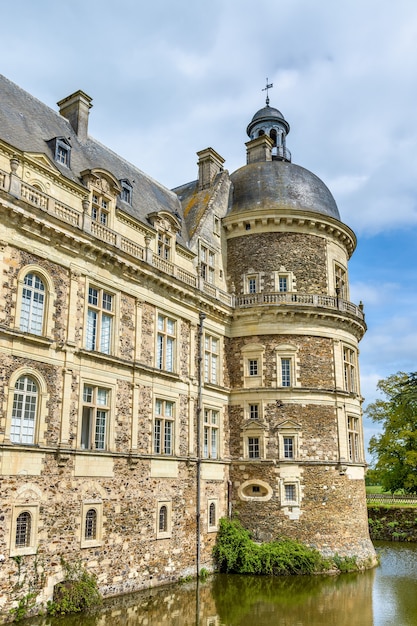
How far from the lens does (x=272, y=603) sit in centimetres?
1870

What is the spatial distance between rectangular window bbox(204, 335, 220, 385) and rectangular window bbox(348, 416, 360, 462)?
21.9 feet

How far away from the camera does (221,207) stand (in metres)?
29.6

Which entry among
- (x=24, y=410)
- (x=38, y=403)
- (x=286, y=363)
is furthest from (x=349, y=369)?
(x=24, y=410)

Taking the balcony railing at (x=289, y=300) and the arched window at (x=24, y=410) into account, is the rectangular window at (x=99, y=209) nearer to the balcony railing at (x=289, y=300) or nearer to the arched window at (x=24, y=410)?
the arched window at (x=24, y=410)

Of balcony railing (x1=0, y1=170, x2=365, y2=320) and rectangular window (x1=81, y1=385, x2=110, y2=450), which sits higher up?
balcony railing (x1=0, y1=170, x2=365, y2=320)

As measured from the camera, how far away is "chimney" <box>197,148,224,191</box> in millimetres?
30641

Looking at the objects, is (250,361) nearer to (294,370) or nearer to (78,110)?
(294,370)

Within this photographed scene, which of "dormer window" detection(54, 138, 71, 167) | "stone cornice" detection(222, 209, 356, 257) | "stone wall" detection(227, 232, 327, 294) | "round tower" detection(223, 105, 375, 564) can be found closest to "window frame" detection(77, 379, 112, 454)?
"dormer window" detection(54, 138, 71, 167)

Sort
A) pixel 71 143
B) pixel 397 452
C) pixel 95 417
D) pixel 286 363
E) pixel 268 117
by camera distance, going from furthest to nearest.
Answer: pixel 397 452 → pixel 268 117 → pixel 286 363 → pixel 71 143 → pixel 95 417

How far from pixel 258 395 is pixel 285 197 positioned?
9734mm

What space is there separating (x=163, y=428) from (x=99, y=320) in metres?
5.00

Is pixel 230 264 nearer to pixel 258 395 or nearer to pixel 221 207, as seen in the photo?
pixel 221 207

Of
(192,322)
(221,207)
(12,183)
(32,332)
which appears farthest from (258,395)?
(12,183)

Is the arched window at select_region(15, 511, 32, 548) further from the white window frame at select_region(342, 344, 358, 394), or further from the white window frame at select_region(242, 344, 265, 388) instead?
the white window frame at select_region(342, 344, 358, 394)
